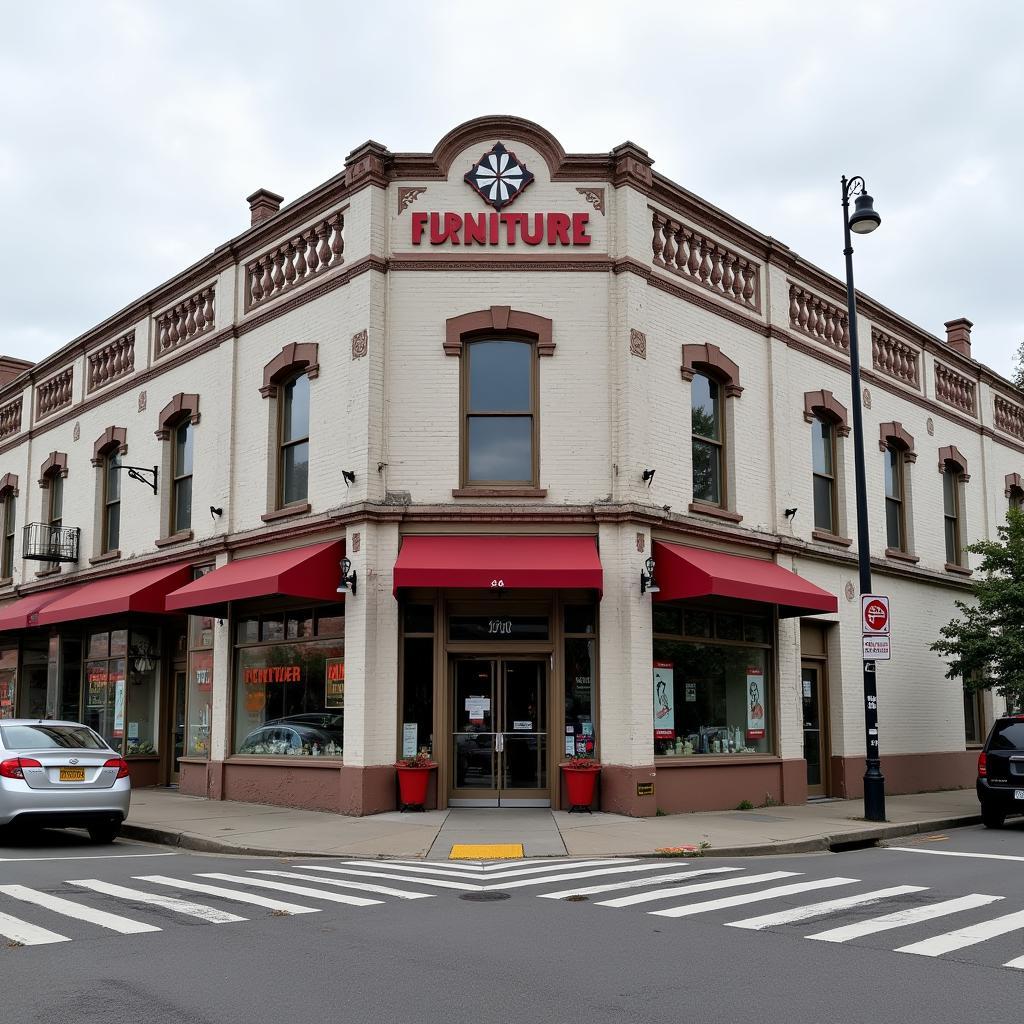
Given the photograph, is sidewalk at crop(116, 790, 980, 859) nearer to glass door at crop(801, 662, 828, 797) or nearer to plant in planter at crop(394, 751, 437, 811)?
plant in planter at crop(394, 751, 437, 811)

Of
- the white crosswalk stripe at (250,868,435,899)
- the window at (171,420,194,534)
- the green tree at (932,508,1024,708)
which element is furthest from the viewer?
the window at (171,420,194,534)

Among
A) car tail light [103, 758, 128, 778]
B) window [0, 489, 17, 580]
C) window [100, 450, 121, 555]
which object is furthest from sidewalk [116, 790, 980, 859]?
window [0, 489, 17, 580]

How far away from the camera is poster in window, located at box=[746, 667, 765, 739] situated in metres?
19.0

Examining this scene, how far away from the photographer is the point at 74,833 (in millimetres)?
15820

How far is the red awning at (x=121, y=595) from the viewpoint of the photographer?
20.5m

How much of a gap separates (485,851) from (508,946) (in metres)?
5.36

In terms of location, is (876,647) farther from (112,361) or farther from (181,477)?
(112,361)

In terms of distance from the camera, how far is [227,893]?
33.7 feet

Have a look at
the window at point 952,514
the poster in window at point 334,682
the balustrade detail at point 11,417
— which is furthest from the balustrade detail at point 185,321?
the window at point 952,514

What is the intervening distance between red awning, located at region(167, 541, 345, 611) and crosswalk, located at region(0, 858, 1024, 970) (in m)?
5.21

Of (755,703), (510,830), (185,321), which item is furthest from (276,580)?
(755,703)

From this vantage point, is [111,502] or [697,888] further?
[111,502]

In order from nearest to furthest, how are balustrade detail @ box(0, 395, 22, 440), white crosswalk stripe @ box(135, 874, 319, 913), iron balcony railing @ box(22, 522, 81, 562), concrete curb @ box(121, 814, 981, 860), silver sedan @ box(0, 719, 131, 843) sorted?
white crosswalk stripe @ box(135, 874, 319, 913) < concrete curb @ box(121, 814, 981, 860) < silver sedan @ box(0, 719, 131, 843) < iron balcony railing @ box(22, 522, 81, 562) < balustrade detail @ box(0, 395, 22, 440)

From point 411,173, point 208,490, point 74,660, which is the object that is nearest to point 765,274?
point 411,173
